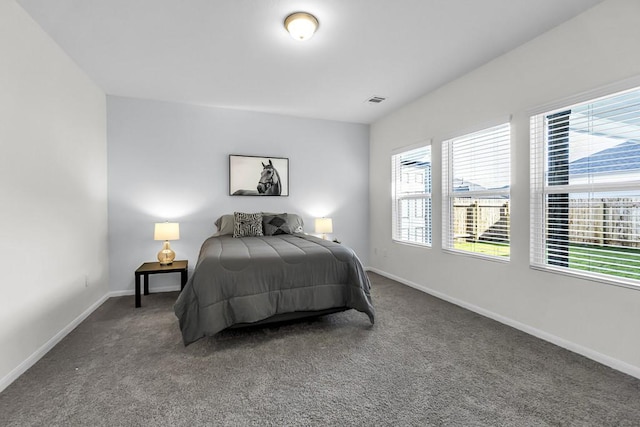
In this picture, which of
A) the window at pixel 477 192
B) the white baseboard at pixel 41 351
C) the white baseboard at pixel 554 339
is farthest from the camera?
the window at pixel 477 192

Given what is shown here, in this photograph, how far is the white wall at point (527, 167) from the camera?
201 cm

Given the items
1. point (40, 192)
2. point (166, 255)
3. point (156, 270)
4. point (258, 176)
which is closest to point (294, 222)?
point (258, 176)

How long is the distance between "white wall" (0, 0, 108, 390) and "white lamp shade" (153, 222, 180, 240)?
0.64 metres

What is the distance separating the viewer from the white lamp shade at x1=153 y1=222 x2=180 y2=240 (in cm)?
360

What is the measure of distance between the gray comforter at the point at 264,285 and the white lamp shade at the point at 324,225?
1522mm

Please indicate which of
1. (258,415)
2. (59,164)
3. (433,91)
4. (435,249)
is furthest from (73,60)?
(435,249)

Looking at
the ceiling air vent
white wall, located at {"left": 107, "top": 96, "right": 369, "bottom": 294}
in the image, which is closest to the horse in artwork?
white wall, located at {"left": 107, "top": 96, "right": 369, "bottom": 294}

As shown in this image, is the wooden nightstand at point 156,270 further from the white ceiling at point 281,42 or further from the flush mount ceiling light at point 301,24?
the flush mount ceiling light at point 301,24

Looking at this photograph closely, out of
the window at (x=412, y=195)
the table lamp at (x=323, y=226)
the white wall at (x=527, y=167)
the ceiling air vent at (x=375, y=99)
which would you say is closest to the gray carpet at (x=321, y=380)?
the white wall at (x=527, y=167)

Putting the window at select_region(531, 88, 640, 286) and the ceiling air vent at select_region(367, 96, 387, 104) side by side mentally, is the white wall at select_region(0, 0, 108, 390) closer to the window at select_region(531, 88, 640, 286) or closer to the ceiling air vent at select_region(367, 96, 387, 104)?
the ceiling air vent at select_region(367, 96, 387, 104)

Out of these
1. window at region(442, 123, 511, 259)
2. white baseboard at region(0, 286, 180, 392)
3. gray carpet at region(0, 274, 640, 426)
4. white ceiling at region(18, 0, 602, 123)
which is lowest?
gray carpet at region(0, 274, 640, 426)

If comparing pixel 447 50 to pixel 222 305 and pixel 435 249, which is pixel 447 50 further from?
pixel 222 305

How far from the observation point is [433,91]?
363cm

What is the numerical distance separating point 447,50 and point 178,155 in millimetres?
3509
